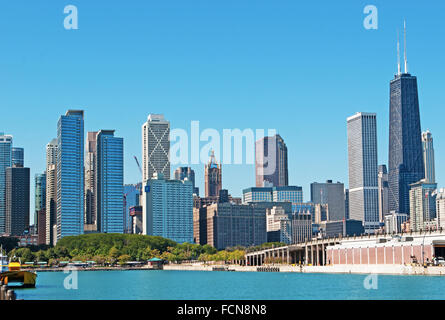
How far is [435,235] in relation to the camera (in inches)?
5659

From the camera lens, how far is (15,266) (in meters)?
99.9

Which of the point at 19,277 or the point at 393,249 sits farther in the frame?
the point at 393,249

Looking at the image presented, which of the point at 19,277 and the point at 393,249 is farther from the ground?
the point at 393,249

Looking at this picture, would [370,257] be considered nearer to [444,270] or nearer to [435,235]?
[435,235]

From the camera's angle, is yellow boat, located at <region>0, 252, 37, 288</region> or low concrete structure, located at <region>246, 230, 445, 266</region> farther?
low concrete structure, located at <region>246, 230, 445, 266</region>

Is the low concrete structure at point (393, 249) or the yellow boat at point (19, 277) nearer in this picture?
the yellow boat at point (19, 277)
